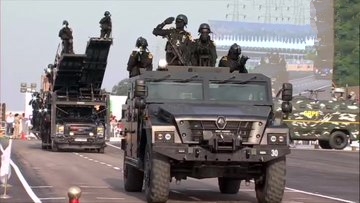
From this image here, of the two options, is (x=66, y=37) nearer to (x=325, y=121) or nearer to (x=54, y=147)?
(x=54, y=147)

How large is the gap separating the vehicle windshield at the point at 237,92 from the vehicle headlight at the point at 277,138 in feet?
3.47

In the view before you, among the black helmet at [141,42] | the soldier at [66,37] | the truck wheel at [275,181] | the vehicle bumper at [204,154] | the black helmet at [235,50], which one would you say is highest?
the soldier at [66,37]

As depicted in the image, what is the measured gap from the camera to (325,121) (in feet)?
149

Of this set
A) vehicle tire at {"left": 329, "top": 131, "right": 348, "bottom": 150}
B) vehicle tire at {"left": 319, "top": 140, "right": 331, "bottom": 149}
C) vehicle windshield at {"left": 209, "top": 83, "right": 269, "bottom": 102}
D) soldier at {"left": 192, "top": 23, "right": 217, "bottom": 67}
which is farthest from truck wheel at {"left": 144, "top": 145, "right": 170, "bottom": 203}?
vehicle tire at {"left": 319, "top": 140, "right": 331, "bottom": 149}

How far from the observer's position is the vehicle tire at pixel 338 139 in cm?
4584

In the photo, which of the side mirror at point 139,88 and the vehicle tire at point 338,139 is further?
the vehicle tire at point 338,139

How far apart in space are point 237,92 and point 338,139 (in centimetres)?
3252

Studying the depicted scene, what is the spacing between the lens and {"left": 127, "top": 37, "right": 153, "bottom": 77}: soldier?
55.0 feet

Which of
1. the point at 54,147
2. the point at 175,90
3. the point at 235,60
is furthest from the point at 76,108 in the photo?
the point at 175,90

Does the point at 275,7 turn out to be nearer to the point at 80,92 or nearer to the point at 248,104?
the point at 248,104

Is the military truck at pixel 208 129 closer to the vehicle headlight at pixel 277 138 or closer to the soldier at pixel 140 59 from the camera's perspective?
the vehicle headlight at pixel 277 138

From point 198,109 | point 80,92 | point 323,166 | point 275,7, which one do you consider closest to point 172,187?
point 198,109

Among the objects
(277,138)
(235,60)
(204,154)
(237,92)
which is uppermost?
(235,60)

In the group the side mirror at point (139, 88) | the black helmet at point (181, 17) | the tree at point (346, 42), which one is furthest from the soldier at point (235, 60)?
the side mirror at point (139, 88)
